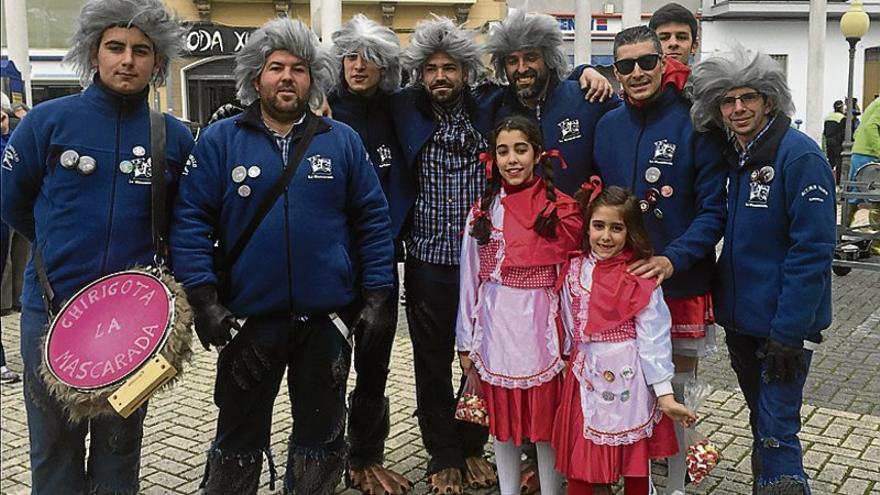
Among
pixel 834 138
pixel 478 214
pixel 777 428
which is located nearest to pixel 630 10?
pixel 834 138

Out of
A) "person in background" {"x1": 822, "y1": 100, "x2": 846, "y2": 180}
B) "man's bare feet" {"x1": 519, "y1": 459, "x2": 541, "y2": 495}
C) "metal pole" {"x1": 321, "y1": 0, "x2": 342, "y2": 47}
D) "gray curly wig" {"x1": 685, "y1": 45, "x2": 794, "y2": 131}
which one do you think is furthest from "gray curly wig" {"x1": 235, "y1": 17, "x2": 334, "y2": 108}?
Answer: "person in background" {"x1": 822, "y1": 100, "x2": 846, "y2": 180}

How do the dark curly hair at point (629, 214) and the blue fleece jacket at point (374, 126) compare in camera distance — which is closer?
the dark curly hair at point (629, 214)

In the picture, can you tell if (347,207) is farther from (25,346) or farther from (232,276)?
(25,346)

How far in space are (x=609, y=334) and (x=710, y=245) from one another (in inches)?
21.7

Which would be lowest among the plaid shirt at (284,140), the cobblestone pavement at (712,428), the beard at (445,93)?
the cobblestone pavement at (712,428)

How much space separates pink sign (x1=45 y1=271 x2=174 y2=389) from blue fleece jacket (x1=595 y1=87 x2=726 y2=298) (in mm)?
1926

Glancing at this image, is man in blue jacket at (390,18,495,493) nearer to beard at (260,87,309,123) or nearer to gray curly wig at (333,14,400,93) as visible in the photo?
gray curly wig at (333,14,400,93)

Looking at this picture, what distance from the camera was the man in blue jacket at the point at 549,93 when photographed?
12.5 feet

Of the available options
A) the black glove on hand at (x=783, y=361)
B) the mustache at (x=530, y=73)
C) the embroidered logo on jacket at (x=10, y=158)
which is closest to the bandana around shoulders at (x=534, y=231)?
the mustache at (x=530, y=73)

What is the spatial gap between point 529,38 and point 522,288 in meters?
1.19

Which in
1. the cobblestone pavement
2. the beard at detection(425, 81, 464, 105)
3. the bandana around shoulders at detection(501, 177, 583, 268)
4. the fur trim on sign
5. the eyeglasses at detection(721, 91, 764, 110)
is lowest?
the cobblestone pavement

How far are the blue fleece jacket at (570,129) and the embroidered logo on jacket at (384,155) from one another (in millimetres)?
656

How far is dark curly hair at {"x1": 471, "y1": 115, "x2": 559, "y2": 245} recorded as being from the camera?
338cm

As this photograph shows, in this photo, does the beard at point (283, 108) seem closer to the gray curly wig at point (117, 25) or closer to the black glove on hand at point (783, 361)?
the gray curly wig at point (117, 25)
